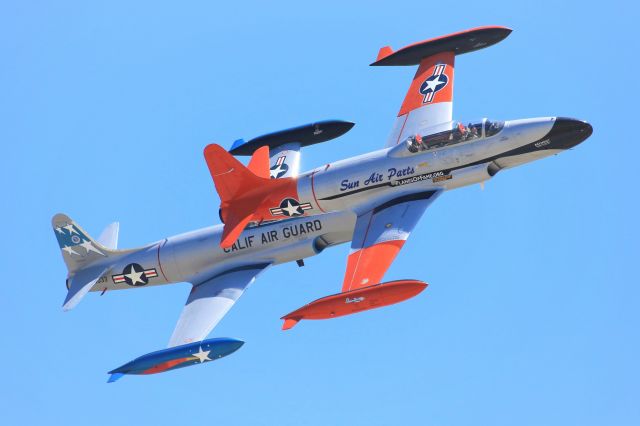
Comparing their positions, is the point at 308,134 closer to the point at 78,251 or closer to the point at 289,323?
the point at 78,251

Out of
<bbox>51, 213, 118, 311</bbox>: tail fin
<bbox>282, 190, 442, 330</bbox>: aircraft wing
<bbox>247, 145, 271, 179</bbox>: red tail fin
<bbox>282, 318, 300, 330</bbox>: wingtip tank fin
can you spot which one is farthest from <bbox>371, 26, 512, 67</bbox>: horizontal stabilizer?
<bbox>51, 213, 118, 311</bbox>: tail fin

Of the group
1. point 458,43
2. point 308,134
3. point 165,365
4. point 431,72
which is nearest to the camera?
point 165,365

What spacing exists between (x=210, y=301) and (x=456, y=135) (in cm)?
734

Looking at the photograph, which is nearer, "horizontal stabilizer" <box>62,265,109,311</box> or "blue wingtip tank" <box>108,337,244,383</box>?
"blue wingtip tank" <box>108,337,244,383</box>

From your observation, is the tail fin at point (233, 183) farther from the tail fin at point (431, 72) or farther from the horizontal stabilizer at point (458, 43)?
the horizontal stabilizer at point (458, 43)

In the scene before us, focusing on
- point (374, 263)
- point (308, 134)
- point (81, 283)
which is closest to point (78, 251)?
point (81, 283)

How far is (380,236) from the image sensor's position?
30719 mm

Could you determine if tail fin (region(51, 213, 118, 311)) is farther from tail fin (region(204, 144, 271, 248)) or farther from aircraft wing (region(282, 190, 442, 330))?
aircraft wing (region(282, 190, 442, 330))

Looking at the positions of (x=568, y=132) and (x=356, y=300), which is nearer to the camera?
(x=356, y=300)

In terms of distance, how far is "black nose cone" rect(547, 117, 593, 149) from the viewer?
3031 centimetres

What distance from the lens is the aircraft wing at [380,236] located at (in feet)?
97.6

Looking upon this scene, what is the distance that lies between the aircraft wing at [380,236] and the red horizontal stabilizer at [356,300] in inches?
14.4

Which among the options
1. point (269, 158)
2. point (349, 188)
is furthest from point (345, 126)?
point (349, 188)

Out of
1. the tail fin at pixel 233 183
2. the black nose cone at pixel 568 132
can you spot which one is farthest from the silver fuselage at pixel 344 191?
the tail fin at pixel 233 183
